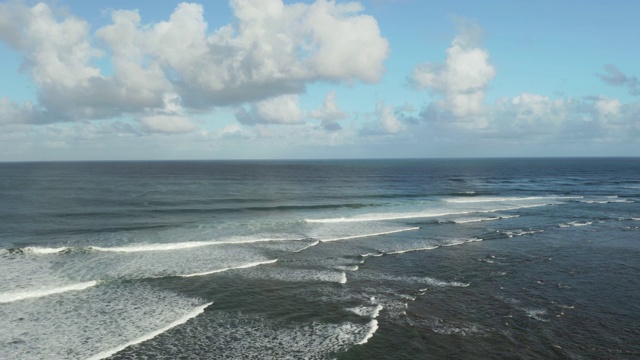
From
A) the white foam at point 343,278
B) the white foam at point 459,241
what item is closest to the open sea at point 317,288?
the white foam at point 343,278

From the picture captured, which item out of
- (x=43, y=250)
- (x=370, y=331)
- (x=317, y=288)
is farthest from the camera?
(x=43, y=250)

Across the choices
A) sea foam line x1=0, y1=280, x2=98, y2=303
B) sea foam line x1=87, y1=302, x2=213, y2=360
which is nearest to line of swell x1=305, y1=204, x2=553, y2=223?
sea foam line x1=0, y1=280, x2=98, y2=303

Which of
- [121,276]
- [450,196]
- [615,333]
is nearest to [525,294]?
[615,333]

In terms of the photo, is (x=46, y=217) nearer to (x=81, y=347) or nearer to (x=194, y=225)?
(x=194, y=225)

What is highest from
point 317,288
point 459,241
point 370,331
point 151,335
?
point 459,241

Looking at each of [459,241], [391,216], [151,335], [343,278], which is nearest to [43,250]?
[151,335]

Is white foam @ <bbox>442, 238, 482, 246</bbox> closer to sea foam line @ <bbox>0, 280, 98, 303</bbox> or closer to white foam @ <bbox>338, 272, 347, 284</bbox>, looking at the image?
white foam @ <bbox>338, 272, 347, 284</bbox>

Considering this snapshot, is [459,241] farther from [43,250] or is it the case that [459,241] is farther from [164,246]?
[43,250]

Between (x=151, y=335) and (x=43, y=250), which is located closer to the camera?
(x=151, y=335)

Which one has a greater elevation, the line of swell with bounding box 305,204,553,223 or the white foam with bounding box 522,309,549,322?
the line of swell with bounding box 305,204,553,223
